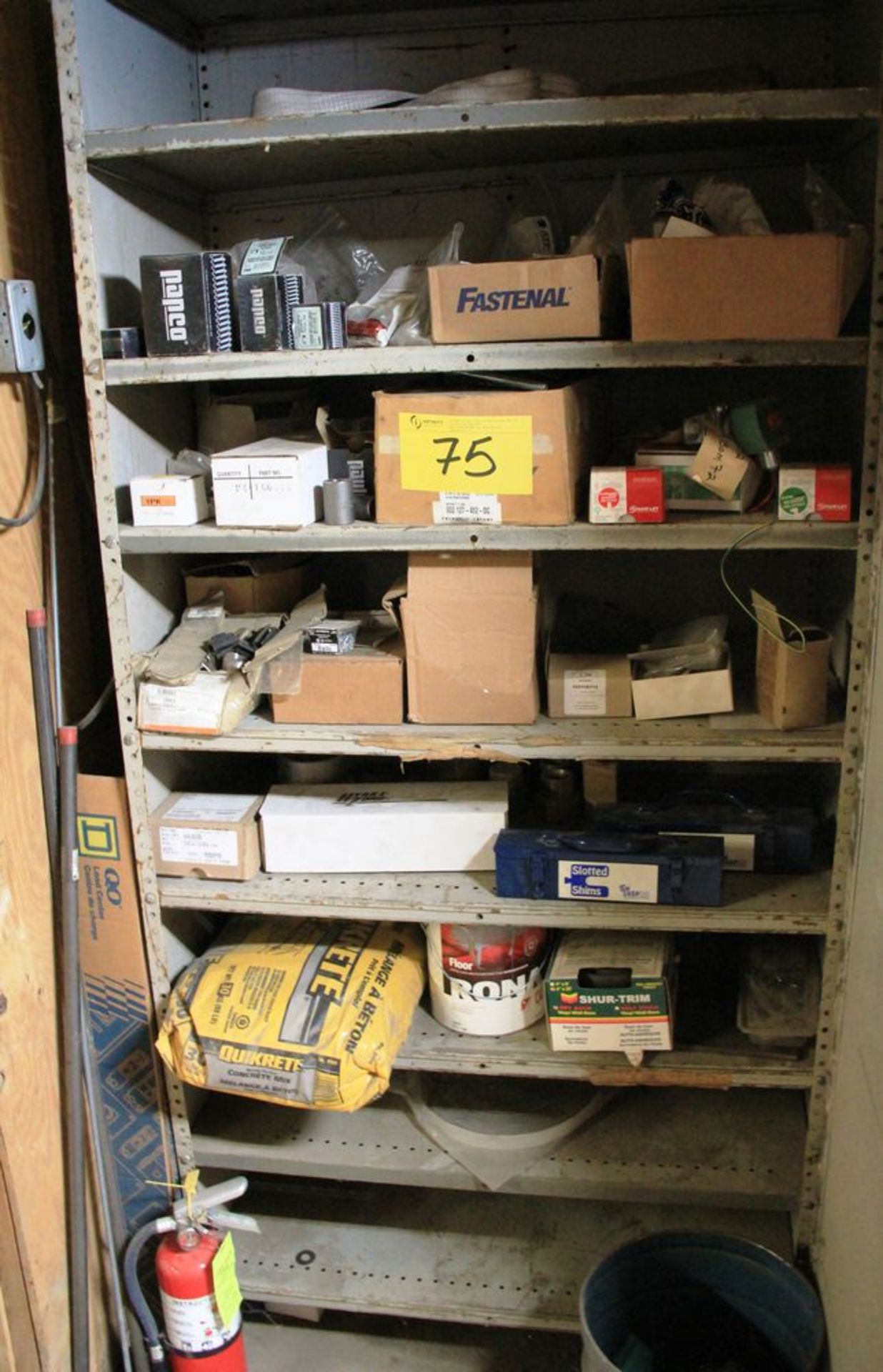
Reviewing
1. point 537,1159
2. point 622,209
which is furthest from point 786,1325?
point 622,209

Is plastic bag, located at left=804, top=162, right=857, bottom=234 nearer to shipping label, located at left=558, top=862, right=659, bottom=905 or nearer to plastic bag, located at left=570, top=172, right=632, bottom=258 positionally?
plastic bag, located at left=570, top=172, right=632, bottom=258

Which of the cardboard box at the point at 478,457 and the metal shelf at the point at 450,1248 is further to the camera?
the metal shelf at the point at 450,1248

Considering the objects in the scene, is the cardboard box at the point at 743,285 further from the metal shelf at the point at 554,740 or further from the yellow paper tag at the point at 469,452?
the metal shelf at the point at 554,740

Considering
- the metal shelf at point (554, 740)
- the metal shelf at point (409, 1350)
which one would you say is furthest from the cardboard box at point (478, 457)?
the metal shelf at point (409, 1350)

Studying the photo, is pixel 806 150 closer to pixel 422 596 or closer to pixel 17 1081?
pixel 422 596

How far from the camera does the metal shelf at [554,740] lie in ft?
5.57

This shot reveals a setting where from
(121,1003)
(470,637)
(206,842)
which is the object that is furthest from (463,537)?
(121,1003)

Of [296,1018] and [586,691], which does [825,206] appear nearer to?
[586,691]

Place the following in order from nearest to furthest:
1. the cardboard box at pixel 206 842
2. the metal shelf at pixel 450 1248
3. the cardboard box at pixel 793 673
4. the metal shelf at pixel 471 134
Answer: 1. the metal shelf at pixel 471 134
2. the cardboard box at pixel 793 673
3. the cardboard box at pixel 206 842
4. the metal shelf at pixel 450 1248

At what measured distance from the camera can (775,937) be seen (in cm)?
202

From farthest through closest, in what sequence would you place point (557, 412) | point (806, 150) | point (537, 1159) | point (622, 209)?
point (537, 1159)
point (806, 150)
point (622, 209)
point (557, 412)

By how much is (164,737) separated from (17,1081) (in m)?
0.58

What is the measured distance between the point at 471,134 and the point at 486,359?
0.31 meters

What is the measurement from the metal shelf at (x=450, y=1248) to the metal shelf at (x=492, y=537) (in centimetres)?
122
